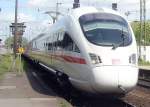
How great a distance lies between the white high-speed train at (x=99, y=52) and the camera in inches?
565

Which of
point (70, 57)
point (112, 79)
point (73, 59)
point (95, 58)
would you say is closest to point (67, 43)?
point (70, 57)

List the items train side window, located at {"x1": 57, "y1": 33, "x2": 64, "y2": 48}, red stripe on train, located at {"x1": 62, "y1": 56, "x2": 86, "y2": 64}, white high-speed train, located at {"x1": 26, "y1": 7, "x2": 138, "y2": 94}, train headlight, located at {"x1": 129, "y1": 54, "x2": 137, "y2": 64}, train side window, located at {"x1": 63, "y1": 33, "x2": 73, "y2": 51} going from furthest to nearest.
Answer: train side window, located at {"x1": 57, "y1": 33, "x2": 64, "y2": 48} → train side window, located at {"x1": 63, "y1": 33, "x2": 73, "y2": 51} → red stripe on train, located at {"x1": 62, "y1": 56, "x2": 86, "y2": 64} → train headlight, located at {"x1": 129, "y1": 54, "x2": 137, "y2": 64} → white high-speed train, located at {"x1": 26, "y1": 7, "x2": 138, "y2": 94}

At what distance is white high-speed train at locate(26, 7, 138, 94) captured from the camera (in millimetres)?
14344

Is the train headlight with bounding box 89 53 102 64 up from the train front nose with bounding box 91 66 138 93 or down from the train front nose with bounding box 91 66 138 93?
up

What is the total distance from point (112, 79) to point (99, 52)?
0.99 metres

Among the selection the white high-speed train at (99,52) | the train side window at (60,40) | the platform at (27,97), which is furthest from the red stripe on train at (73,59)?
the platform at (27,97)

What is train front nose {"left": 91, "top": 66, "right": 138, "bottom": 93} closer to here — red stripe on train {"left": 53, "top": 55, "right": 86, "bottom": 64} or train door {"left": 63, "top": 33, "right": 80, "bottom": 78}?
red stripe on train {"left": 53, "top": 55, "right": 86, "bottom": 64}

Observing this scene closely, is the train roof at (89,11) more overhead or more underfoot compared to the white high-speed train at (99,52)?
more overhead

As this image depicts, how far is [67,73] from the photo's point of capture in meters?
16.8

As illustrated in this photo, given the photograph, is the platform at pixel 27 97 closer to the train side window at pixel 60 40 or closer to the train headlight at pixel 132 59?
the train side window at pixel 60 40

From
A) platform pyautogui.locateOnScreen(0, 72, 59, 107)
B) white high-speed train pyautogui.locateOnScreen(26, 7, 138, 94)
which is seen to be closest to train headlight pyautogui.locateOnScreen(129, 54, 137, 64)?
white high-speed train pyautogui.locateOnScreen(26, 7, 138, 94)

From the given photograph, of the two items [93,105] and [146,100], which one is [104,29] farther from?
[146,100]

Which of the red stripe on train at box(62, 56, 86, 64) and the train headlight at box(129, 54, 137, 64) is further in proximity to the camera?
the red stripe on train at box(62, 56, 86, 64)

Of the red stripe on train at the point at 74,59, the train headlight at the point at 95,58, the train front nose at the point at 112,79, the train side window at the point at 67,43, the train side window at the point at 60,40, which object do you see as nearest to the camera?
the train front nose at the point at 112,79
